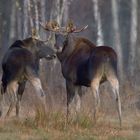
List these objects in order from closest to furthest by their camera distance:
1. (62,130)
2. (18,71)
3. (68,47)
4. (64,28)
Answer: (62,130)
(18,71)
(68,47)
(64,28)

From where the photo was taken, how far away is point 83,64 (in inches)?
697

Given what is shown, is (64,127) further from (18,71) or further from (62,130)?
(18,71)

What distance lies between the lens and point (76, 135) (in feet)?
50.1

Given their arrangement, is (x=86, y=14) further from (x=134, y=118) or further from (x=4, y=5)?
(x=134, y=118)

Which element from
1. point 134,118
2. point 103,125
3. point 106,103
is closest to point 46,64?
point 106,103

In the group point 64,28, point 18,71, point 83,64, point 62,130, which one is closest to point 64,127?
point 62,130

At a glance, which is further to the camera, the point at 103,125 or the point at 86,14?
the point at 86,14

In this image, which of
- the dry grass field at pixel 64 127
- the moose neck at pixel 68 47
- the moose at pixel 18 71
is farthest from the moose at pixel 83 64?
the moose at pixel 18 71

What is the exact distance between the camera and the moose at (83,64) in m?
17.2

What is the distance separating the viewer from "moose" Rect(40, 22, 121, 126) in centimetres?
1722

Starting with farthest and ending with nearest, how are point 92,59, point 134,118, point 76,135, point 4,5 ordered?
point 4,5 < point 134,118 < point 92,59 < point 76,135

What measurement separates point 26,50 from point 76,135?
137 inches

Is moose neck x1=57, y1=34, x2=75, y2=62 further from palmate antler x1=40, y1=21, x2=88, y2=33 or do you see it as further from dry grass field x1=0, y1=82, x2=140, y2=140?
dry grass field x1=0, y1=82, x2=140, y2=140

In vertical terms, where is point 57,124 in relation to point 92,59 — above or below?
below
